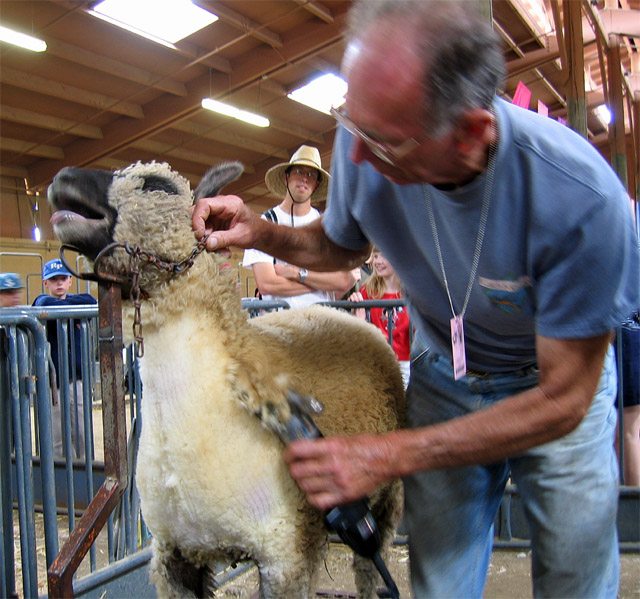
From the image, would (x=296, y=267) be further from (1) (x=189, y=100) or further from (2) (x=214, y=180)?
(1) (x=189, y=100)

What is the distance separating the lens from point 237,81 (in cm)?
1009

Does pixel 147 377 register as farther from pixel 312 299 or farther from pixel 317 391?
pixel 312 299

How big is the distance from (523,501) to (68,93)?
9632 mm

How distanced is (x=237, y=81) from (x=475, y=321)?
970 centimetres

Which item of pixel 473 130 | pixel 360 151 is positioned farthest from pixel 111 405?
pixel 473 130

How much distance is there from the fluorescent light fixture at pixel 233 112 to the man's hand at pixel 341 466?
9932mm

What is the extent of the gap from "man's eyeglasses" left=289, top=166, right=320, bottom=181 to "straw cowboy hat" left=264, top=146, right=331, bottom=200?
0.10 feet

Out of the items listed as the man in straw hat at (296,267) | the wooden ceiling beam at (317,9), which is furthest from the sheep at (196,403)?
the wooden ceiling beam at (317,9)

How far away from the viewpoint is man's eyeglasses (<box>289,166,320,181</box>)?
11.8ft

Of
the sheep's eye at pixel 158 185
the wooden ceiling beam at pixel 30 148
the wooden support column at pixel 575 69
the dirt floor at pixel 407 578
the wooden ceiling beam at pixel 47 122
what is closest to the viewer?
the sheep's eye at pixel 158 185

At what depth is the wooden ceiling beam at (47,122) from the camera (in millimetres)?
9156

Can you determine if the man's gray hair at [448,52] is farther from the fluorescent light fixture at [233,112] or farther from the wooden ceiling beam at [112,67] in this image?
the fluorescent light fixture at [233,112]

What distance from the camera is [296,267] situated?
3.16 m

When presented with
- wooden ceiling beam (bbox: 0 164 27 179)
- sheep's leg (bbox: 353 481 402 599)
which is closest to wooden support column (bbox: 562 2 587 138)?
sheep's leg (bbox: 353 481 402 599)
